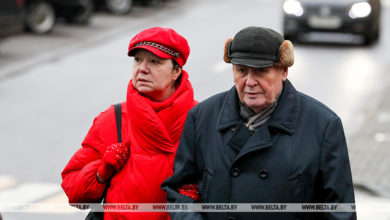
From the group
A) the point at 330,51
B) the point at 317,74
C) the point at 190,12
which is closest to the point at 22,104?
the point at 317,74

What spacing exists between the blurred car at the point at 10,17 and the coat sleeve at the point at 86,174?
11.9 metres

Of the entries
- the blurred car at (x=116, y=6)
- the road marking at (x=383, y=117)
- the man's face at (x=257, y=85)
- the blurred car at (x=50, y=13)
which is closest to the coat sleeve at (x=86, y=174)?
the man's face at (x=257, y=85)

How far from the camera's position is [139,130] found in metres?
3.68

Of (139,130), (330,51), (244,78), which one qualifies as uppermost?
(244,78)

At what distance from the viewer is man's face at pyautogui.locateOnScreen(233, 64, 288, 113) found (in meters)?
3.27

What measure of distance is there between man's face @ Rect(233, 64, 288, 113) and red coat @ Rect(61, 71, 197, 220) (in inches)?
20.5

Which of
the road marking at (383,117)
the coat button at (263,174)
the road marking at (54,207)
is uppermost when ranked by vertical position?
the coat button at (263,174)

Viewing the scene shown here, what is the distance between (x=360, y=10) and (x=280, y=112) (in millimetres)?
15706

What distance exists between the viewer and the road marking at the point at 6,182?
26.7 feet

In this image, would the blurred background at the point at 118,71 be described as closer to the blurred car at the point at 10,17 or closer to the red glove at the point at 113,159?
the blurred car at the point at 10,17

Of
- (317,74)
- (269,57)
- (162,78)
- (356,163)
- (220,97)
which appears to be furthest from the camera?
(317,74)

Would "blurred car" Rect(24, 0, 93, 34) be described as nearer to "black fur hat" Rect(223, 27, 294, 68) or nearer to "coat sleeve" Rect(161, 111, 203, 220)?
"coat sleeve" Rect(161, 111, 203, 220)

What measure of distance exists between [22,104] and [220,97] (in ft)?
30.1

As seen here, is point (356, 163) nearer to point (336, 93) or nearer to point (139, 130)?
point (336, 93)
